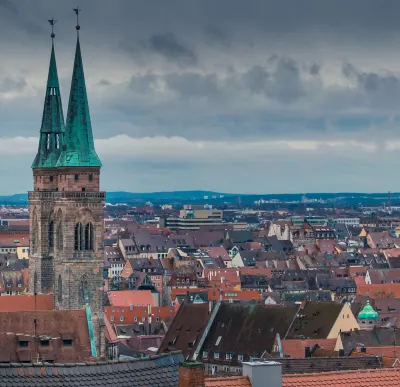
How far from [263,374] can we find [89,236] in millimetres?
78962

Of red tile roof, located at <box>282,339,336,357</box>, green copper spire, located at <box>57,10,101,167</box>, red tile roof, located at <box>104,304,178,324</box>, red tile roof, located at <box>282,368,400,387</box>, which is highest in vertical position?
green copper spire, located at <box>57,10,101,167</box>

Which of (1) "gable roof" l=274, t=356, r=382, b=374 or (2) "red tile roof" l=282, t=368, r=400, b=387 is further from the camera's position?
(1) "gable roof" l=274, t=356, r=382, b=374

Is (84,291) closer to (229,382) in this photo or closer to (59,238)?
(59,238)

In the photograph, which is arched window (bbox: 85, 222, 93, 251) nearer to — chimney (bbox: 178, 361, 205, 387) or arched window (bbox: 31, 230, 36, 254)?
arched window (bbox: 31, 230, 36, 254)

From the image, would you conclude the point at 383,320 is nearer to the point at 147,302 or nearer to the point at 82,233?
the point at 82,233

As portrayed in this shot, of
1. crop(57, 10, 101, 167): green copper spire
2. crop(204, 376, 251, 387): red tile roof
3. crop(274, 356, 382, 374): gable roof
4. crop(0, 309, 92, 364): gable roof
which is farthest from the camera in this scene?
crop(57, 10, 101, 167): green copper spire

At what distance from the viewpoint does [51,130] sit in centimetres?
12175

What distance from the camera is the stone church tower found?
116 m

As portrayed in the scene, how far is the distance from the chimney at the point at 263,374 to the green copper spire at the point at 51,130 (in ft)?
275

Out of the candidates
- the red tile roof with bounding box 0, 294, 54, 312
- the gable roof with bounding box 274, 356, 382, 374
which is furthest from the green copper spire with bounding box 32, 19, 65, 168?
the gable roof with bounding box 274, 356, 382, 374

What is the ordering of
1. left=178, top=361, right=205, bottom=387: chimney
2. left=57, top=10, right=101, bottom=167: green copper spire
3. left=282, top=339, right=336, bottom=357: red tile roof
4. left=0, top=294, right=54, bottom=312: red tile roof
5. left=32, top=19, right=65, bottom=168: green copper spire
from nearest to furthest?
1. left=178, top=361, right=205, bottom=387: chimney
2. left=282, top=339, right=336, bottom=357: red tile roof
3. left=0, top=294, right=54, bottom=312: red tile roof
4. left=57, top=10, right=101, bottom=167: green copper spire
5. left=32, top=19, right=65, bottom=168: green copper spire

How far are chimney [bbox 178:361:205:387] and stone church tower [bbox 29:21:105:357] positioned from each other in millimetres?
75397

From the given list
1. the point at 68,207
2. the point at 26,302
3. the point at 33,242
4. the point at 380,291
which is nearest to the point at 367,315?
the point at 68,207

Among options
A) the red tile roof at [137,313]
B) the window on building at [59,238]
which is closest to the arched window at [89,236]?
the window on building at [59,238]
